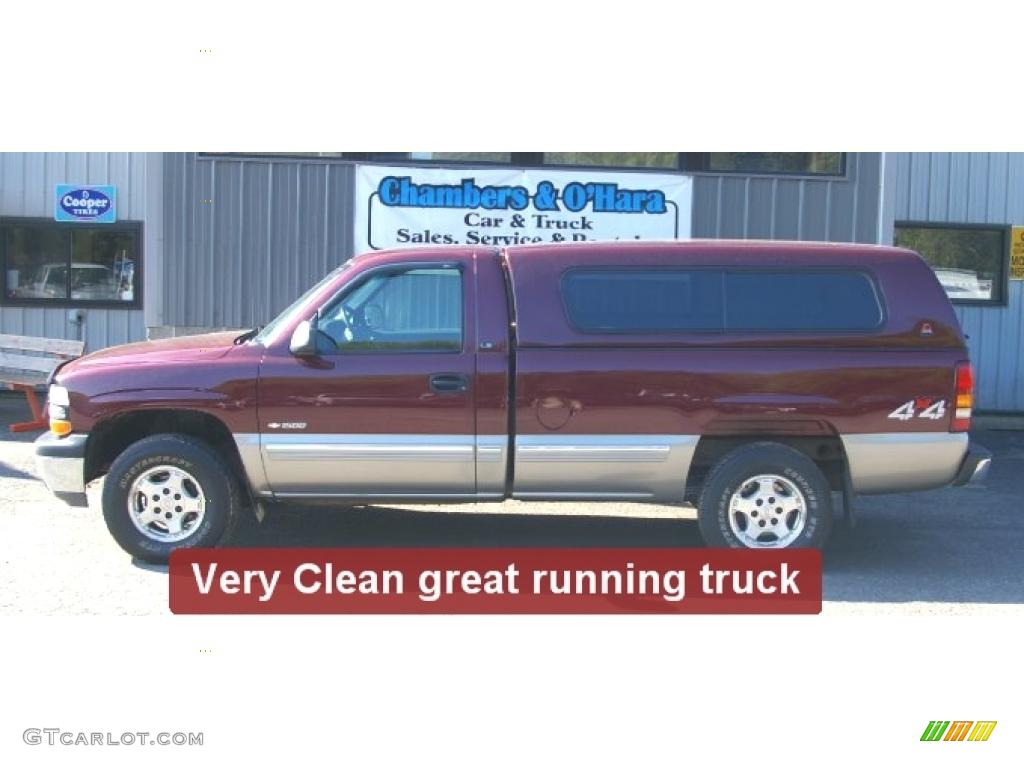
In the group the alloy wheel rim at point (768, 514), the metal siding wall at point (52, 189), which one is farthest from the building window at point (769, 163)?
the metal siding wall at point (52, 189)

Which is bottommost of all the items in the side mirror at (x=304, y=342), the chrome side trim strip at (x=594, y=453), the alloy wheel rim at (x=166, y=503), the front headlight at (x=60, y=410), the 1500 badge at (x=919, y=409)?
the alloy wheel rim at (x=166, y=503)

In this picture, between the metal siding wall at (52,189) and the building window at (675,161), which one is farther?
the metal siding wall at (52,189)

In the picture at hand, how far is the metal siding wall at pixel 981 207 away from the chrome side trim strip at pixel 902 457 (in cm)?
727

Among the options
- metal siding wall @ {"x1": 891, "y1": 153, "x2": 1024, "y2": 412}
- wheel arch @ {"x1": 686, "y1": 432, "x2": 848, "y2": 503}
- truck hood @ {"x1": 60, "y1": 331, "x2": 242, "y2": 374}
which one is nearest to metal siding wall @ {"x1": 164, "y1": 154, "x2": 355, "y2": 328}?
truck hood @ {"x1": 60, "y1": 331, "x2": 242, "y2": 374}

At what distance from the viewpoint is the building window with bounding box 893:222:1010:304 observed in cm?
1379

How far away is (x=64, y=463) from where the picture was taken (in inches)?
269

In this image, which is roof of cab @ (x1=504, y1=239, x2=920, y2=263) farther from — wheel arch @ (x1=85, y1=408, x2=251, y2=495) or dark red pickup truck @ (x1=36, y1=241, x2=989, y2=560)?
wheel arch @ (x1=85, y1=408, x2=251, y2=495)

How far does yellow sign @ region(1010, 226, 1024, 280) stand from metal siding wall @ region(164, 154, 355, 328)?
7655 mm

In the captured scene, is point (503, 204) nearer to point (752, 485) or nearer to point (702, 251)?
point (702, 251)

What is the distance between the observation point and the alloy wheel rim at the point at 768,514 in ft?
22.8

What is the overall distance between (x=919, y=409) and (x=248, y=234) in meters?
6.89

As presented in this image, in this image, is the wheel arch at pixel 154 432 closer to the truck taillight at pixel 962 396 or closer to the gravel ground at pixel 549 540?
the gravel ground at pixel 549 540
